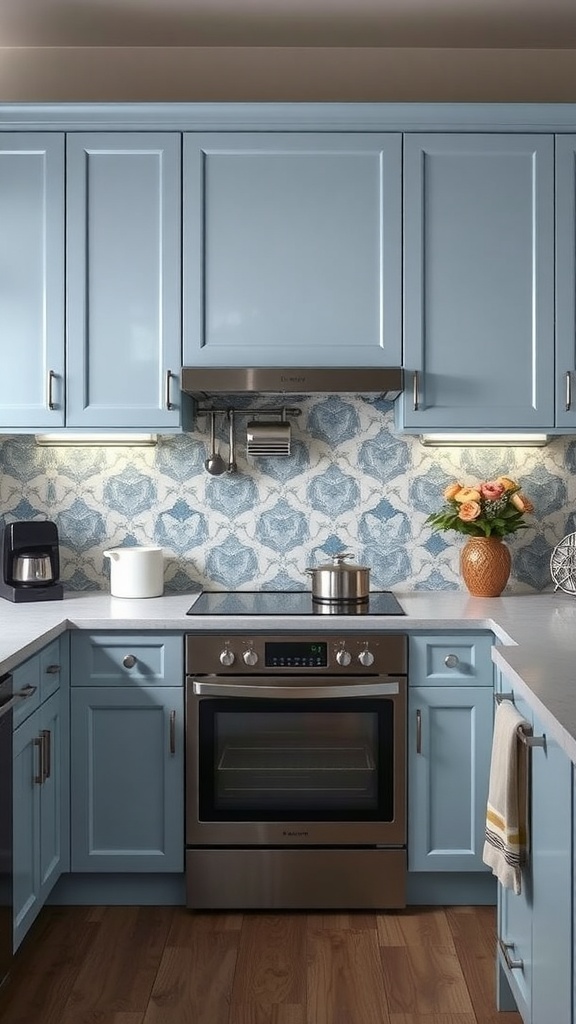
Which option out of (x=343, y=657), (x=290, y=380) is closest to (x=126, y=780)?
(x=343, y=657)

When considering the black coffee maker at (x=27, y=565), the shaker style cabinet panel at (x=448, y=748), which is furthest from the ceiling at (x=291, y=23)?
the shaker style cabinet panel at (x=448, y=748)

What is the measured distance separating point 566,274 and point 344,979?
7.40ft

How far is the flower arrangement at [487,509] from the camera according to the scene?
3.21 m

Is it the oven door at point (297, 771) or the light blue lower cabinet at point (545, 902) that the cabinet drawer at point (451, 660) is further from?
the light blue lower cabinet at point (545, 902)

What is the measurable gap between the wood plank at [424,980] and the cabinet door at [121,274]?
5.85 feet

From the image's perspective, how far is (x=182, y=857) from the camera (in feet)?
9.63

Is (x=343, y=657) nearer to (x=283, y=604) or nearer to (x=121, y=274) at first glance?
(x=283, y=604)

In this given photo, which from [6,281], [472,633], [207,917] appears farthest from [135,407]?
[207,917]

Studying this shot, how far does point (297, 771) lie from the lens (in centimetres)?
292

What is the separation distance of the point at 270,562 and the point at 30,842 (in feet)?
4.36

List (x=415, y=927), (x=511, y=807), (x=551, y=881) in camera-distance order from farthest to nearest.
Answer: (x=415, y=927) < (x=511, y=807) < (x=551, y=881)

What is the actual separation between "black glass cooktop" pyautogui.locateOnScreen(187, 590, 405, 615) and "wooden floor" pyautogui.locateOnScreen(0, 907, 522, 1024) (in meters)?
0.94


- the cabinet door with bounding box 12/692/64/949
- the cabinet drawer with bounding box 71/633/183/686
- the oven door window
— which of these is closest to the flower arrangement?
the oven door window

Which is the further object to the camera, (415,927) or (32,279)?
(32,279)
